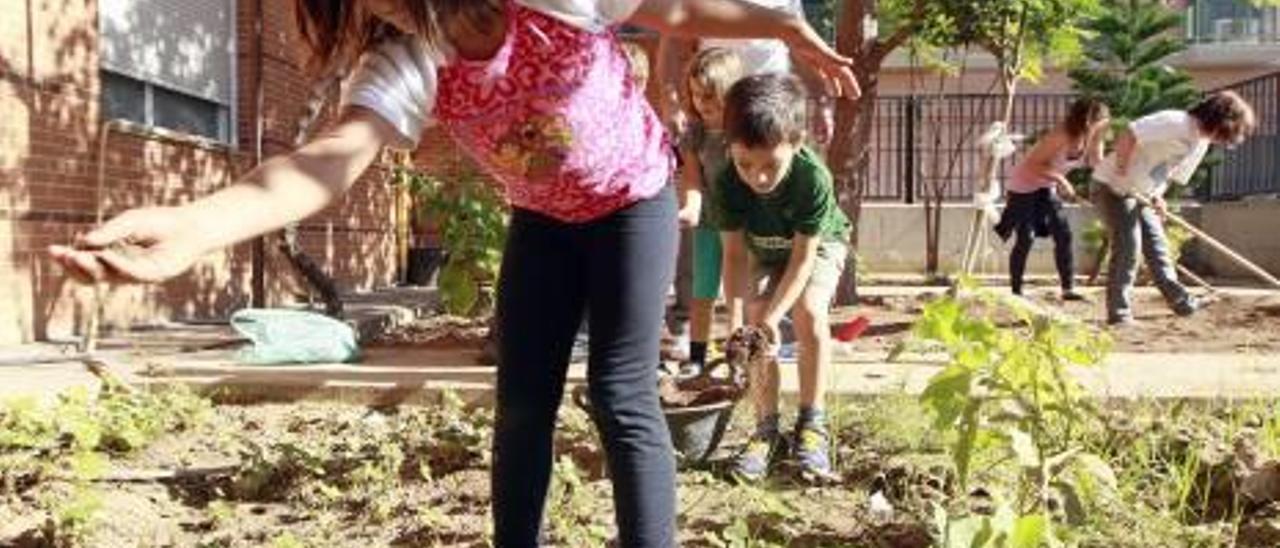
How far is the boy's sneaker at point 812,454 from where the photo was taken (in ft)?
12.7

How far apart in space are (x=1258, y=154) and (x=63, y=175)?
15884mm

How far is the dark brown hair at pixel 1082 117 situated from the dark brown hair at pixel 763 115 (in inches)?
270

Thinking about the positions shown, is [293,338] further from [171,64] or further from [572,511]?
[572,511]

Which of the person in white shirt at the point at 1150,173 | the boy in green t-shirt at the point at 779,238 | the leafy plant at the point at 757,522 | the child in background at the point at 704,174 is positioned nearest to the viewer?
the leafy plant at the point at 757,522

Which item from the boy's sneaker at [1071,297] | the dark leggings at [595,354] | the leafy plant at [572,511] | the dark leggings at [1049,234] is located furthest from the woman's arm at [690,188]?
the boy's sneaker at [1071,297]

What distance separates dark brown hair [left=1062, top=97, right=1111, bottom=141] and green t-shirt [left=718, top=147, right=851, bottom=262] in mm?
6158

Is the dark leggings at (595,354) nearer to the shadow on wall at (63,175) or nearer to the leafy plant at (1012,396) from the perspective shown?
the leafy plant at (1012,396)

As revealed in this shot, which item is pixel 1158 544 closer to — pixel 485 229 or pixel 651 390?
pixel 651 390

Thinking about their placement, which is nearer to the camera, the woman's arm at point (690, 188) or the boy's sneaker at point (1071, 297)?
the woman's arm at point (690, 188)

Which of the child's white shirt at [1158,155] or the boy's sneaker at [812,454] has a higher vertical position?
the child's white shirt at [1158,155]

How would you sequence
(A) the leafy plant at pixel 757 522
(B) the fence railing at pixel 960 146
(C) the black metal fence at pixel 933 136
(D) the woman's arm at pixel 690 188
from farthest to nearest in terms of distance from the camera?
(C) the black metal fence at pixel 933 136, (B) the fence railing at pixel 960 146, (D) the woman's arm at pixel 690 188, (A) the leafy plant at pixel 757 522

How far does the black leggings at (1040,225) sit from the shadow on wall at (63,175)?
575 cm

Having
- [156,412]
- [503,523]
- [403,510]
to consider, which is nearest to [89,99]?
[156,412]

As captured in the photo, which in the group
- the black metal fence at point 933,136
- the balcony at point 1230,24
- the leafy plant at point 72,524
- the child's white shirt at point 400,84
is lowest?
the leafy plant at point 72,524
